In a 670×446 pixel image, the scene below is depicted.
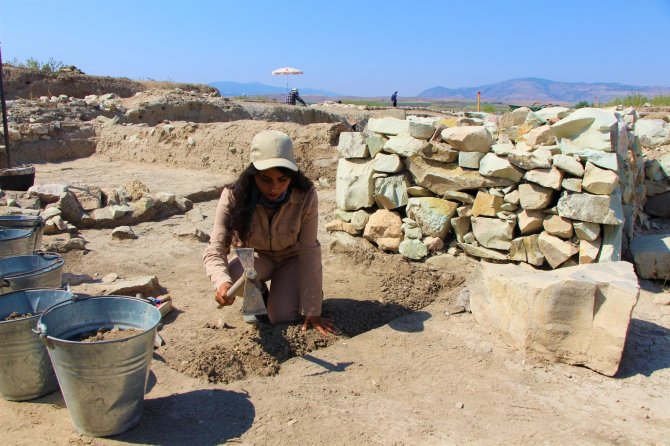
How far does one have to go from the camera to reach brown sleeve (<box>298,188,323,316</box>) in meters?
3.48

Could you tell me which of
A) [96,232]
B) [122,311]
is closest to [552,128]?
[122,311]

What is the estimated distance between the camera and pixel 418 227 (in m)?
5.01

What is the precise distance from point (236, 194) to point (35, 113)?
33.0ft

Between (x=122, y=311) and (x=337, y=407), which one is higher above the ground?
(x=122, y=311)

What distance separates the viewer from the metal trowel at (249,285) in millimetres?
2951

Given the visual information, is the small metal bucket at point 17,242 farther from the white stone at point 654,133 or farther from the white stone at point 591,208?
the white stone at point 654,133

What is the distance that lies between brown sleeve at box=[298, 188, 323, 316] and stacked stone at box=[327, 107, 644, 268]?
1648mm

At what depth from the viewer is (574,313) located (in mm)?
3203

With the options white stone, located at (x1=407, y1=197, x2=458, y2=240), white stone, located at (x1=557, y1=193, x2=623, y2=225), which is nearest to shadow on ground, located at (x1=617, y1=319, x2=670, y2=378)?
white stone, located at (x1=557, y1=193, x2=623, y2=225)

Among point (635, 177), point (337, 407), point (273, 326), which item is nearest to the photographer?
point (337, 407)

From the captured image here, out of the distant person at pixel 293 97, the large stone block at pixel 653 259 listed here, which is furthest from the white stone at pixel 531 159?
the distant person at pixel 293 97

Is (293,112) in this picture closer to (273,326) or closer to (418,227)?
(418,227)

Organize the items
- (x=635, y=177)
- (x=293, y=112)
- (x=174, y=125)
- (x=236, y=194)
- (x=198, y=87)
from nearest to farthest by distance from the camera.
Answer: (x=236, y=194), (x=635, y=177), (x=174, y=125), (x=293, y=112), (x=198, y=87)

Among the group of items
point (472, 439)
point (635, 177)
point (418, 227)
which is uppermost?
point (635, 177)
